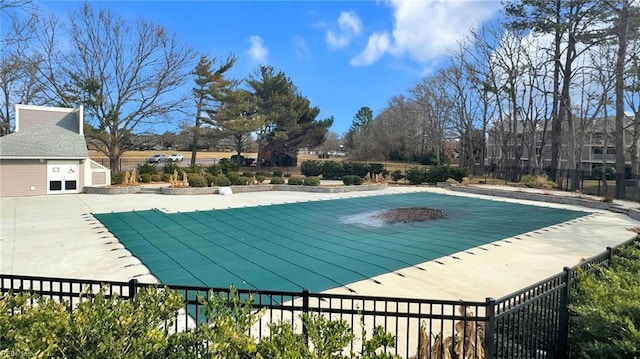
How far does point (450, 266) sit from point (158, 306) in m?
5.36

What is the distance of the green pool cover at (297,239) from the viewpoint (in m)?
6.16

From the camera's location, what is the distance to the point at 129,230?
9.51m

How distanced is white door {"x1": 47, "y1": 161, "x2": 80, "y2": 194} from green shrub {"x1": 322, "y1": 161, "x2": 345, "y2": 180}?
1593cm

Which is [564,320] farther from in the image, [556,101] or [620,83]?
[556,101]

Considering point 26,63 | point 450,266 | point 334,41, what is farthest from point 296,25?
point 26,63

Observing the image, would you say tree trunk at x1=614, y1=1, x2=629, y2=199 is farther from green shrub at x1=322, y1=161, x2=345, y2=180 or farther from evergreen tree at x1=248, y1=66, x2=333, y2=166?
evergreen tree at x1=248, y1=66, x2=333, y2=166

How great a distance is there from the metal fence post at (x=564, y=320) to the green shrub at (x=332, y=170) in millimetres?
23971

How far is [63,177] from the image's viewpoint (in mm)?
17297

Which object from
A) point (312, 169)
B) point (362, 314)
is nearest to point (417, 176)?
point (312, 169)

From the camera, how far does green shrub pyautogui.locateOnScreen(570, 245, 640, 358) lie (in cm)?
268

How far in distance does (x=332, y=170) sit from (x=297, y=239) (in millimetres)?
19181

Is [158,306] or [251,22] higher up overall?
[251,22]

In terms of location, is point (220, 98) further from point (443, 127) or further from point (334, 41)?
point (443, 127)

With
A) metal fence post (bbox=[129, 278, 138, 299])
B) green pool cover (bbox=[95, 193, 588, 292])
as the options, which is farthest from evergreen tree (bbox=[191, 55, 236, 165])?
metal fence post (bbox=[129, 278, 138, 299])
